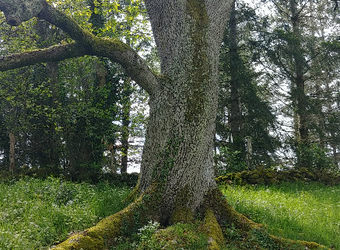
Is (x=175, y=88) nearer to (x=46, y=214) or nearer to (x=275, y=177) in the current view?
(x=46, y=214)

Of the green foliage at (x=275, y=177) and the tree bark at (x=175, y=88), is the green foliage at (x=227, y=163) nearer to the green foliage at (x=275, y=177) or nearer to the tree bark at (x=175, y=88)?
the green foliage at (x=275, y=177)

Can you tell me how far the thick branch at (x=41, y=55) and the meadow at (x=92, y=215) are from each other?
254 centimetres

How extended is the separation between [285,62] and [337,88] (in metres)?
4.19

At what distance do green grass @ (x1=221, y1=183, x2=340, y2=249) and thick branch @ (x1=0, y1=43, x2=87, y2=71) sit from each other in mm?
4452

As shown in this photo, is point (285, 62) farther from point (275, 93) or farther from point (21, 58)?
point (21, 58)

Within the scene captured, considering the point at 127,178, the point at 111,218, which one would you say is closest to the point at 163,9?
the point at 111,218

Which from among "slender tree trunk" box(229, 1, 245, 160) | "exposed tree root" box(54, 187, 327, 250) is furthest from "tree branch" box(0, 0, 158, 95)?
"slender tree trunk" box(229, 1, 245, 160)

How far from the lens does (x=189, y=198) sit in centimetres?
495

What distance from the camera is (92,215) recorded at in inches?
196

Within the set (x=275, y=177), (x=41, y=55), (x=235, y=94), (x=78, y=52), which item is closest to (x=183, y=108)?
(x=78, y=52)

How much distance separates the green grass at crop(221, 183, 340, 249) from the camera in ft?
16.9

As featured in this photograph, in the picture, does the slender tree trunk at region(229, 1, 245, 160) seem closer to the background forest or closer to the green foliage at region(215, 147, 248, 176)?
the background forest

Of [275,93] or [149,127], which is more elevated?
[275,93]

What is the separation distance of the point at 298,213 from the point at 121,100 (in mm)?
8236
